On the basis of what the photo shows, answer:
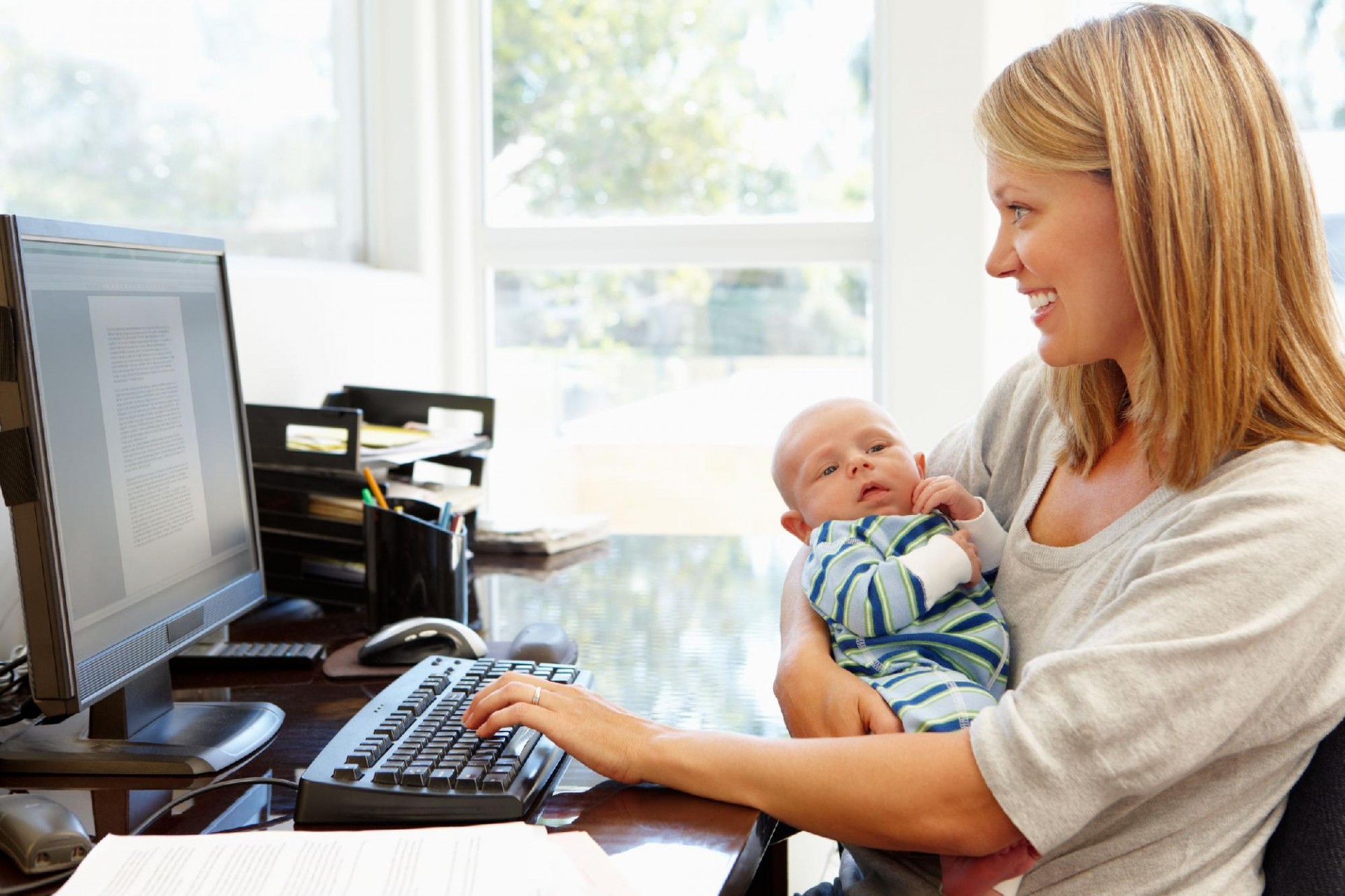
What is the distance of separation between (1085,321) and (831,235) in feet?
6.34

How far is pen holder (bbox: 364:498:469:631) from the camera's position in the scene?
159 cm

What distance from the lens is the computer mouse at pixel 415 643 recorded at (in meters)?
1.45

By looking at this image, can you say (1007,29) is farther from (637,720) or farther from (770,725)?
(637,720)

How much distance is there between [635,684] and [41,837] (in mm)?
689

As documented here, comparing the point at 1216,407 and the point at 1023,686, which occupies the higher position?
the point at 1216,407

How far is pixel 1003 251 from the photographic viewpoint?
1202 mm

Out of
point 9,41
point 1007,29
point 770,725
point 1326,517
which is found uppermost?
point 1007,29

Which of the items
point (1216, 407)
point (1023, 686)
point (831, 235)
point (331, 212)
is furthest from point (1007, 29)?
point (1023, 686)

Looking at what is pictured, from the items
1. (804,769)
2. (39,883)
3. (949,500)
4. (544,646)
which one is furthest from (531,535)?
(39,883)

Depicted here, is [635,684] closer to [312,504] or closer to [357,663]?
[357,663]

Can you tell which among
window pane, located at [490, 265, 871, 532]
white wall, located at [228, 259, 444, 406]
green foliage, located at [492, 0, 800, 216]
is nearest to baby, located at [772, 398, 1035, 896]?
white wall, located at [228, 259, 444, 406]

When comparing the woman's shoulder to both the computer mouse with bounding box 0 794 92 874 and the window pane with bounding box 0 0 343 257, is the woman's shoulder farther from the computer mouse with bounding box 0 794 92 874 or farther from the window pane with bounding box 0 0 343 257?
the window pane with bounding box 0 0 343 257

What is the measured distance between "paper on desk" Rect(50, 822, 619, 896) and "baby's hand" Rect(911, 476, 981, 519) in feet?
2.09

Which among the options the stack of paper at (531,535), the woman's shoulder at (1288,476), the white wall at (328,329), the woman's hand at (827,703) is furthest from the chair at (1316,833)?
the white wall at (328,329)
